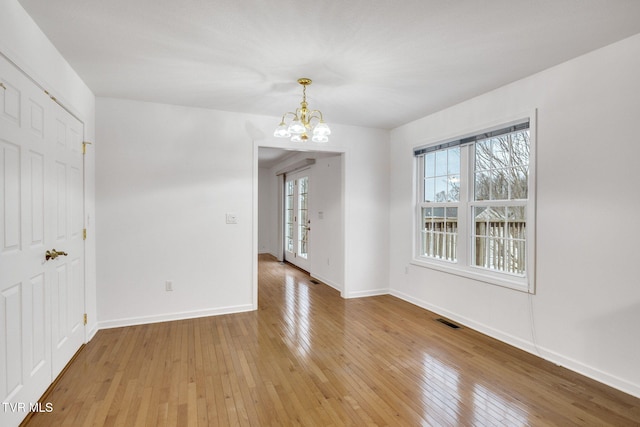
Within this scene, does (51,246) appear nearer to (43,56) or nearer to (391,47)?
(43,56)

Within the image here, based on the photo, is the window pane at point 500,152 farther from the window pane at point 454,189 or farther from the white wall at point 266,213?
the white wall at point 266,213

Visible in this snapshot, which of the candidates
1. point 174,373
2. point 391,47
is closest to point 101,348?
point 174,373

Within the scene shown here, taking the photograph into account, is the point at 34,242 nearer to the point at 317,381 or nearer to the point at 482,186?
the point at 317,381

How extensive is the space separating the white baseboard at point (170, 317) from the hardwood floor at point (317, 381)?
106mm

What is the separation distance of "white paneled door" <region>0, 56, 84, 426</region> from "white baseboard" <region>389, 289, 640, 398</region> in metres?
3.78

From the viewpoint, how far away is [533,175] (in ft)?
9.84

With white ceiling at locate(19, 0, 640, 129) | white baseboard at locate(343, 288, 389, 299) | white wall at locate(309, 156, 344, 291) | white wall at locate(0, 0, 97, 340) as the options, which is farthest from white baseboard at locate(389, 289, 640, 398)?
white wall at locate(0, 0, 97, 340)

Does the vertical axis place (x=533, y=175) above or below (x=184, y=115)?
below

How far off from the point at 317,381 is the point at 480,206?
2524mm

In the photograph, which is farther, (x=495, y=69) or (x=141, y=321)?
(x=141, y=321)

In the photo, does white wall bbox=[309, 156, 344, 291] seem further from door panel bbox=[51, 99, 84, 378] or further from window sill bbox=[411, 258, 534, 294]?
door panel bbox=[51, 99, 84, 378]

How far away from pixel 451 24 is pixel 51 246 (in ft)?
10.5

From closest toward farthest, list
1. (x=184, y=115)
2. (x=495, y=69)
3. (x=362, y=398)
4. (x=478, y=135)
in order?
(x=362, y=398)
(x=495, y=69)
(x=478, y=135)
(x=184, y=115)

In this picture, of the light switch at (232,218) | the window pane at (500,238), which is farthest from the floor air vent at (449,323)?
the light switch at (232,218)
